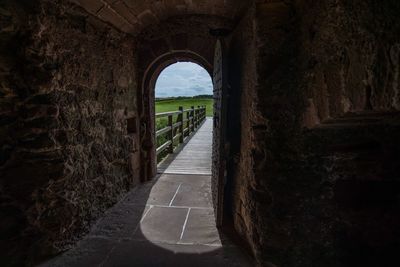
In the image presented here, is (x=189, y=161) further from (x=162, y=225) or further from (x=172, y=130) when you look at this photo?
(x=162, y=225)

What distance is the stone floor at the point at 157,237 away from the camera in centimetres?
183

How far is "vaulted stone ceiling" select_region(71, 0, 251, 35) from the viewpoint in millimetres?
2088

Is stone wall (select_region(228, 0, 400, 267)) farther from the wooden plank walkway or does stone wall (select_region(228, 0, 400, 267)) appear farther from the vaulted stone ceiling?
the wooden plank walkway

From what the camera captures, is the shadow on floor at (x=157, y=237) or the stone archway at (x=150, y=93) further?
the stone archway at (x=150, y=93)

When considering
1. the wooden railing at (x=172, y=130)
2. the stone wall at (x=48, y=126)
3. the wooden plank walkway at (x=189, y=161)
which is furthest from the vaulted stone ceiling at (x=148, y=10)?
A: the wooden plank walkway at (x=189, y=161)

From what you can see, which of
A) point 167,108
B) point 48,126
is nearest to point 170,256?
point 48,126

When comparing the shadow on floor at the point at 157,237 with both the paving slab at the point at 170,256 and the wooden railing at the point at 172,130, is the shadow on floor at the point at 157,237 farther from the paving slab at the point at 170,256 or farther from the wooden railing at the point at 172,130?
the wooden railing at the point at 172,130

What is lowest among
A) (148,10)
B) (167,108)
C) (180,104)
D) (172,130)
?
(172,130)

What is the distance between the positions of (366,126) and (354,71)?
0.56 m

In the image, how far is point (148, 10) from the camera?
98.6 inches

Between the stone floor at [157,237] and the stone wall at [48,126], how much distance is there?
0.67 feet

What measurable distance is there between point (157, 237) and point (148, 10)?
7.25 ft

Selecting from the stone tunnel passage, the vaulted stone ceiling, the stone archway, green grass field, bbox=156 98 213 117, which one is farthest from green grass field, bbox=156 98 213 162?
the stone tunnel passage

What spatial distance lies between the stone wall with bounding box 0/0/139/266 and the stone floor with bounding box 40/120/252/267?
20cm
